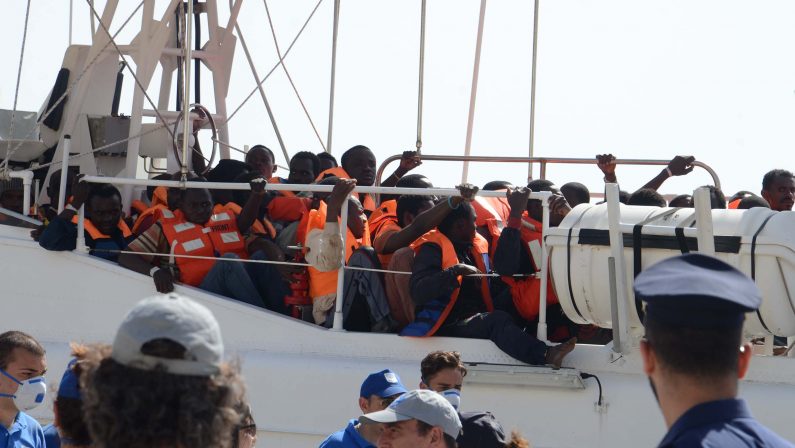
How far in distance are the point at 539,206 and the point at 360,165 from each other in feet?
5.26

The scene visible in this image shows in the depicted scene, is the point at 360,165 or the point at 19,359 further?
the point at 360,165

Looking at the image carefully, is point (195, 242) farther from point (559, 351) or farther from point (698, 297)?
point (698, 297)

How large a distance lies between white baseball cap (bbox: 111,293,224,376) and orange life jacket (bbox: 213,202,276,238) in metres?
5.07

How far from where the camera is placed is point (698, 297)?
2.04 metres

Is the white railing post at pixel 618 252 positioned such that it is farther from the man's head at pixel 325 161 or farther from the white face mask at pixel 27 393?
the man's head at pixel 325 161

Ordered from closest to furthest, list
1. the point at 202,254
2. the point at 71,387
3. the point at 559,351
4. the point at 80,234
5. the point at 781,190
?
1. the point at 71,387
2. the point at 559,351
3. the point at 80,234
4. the point at 202,254
5. the point at 781,190

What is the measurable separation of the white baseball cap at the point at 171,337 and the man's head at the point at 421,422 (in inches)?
73.9

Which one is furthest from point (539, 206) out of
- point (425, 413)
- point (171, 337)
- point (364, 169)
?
point (171, 337)

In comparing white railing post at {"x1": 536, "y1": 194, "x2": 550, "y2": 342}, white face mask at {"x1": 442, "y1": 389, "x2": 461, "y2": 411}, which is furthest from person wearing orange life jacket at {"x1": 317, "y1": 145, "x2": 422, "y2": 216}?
white face mask at {"x1": 442, "y1": 389, "x2": 461, "y2": 411}

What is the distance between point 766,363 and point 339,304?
220 centimetres

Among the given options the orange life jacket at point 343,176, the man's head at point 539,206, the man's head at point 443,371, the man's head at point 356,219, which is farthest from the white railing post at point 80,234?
the man's head at point 443,371

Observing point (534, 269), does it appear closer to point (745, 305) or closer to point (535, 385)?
point (535, 385)

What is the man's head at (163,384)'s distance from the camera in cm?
195

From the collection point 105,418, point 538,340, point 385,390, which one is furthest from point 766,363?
point 105,418
